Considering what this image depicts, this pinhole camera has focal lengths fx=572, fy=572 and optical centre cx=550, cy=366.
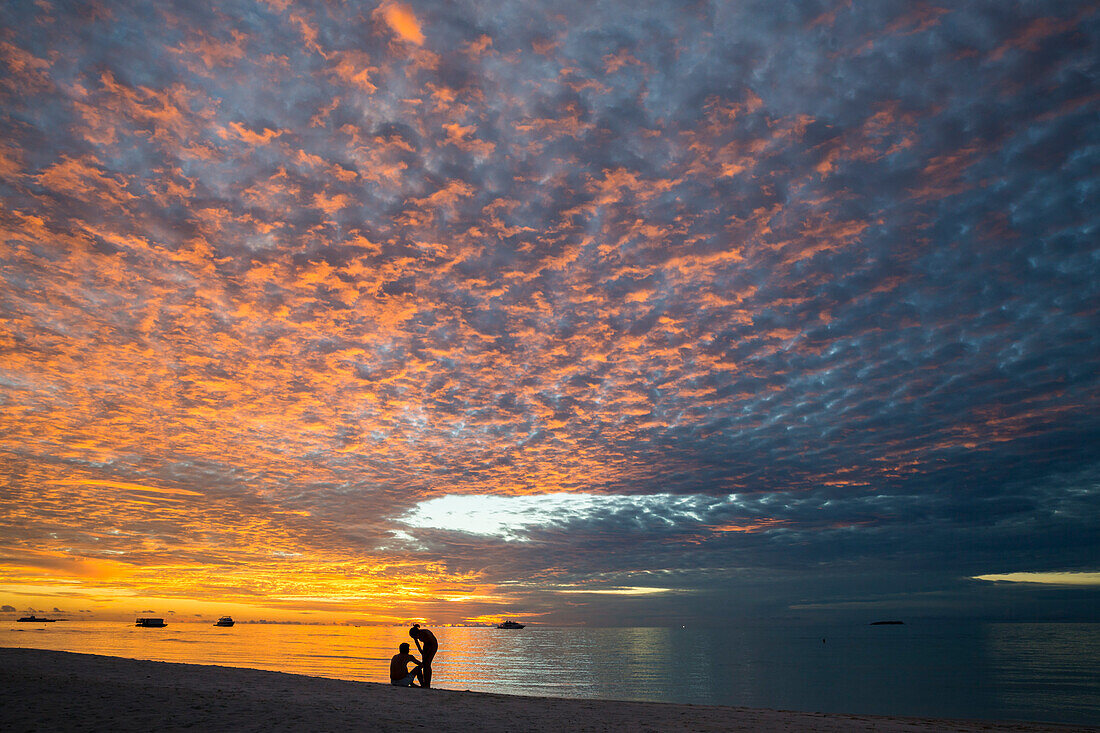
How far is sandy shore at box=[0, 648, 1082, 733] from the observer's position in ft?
55.3

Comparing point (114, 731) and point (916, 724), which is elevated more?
point (114, 731)

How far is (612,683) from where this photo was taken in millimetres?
56156

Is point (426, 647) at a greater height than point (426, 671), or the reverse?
point (426, 647)

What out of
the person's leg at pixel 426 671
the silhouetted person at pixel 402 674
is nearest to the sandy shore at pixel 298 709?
the silhouetted person at pixel 402 674

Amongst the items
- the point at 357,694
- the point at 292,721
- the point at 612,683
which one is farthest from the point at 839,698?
the point at 292,721

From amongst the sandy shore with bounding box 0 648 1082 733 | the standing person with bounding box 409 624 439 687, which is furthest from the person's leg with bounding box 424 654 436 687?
the sandy shore with bounding box 0 648 1082 733

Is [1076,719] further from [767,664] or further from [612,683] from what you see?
[767,664]

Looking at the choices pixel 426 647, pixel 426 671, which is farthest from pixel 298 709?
pixel 426 647

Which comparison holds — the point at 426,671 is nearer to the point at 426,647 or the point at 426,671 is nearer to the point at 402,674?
the point at 426,647

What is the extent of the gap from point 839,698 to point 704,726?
113 ft

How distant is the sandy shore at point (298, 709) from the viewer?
16859mm

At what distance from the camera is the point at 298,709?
65.3 feet

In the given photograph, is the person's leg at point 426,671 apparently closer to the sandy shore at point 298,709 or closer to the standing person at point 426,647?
the standing person at point 426,647

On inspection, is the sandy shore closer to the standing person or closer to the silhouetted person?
the silhouetted person
